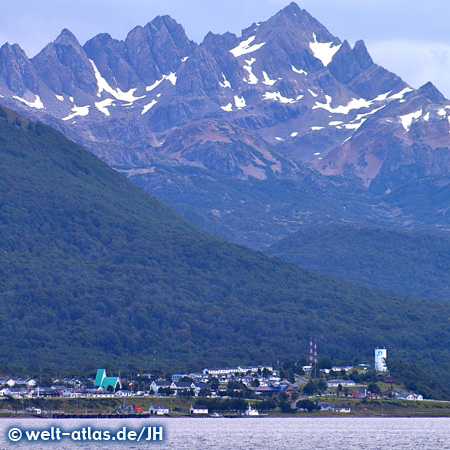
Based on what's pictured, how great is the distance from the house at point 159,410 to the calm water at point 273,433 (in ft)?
6.16

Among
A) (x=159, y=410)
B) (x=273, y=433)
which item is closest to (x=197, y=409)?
(x=159, y=410)

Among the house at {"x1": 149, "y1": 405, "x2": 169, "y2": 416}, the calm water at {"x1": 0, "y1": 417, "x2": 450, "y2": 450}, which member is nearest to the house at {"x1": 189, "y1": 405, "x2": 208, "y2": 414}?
the calm water at {"x1": 0, "y1": 417, "x2": 450, "y2": 450}

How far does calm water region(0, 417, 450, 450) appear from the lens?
155125 mm

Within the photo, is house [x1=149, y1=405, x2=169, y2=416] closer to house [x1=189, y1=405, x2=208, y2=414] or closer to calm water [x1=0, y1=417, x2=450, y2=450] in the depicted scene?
calm water [x1=0, y1=417, x2=450, y2=450]

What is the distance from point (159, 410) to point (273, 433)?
85.9 feet

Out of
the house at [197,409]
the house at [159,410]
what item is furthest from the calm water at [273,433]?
the house at [197,409]

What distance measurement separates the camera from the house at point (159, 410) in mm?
192250

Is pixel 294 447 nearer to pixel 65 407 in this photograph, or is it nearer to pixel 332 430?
pixel 332 430

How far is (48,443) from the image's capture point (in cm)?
15650

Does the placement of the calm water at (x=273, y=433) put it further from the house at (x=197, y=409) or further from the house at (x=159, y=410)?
the house at (x=197, y=409)

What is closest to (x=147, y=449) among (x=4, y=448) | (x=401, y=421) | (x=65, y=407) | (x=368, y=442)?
(x=4, y=448)

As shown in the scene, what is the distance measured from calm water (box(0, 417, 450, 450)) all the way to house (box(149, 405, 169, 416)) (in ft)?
6.16

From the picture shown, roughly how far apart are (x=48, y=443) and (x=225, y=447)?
861 inches

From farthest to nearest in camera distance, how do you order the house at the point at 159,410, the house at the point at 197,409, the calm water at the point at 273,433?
the house at the point at 197,409, the house at the point at 159,410, the calm water at the point at 273,433
